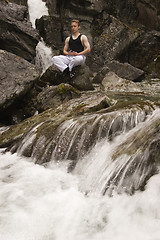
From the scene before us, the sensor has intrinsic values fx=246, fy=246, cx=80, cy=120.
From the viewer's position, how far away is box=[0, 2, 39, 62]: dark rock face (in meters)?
10.6

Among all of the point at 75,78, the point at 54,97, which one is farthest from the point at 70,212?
the point at 75,78

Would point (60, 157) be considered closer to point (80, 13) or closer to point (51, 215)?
point (51, 215)

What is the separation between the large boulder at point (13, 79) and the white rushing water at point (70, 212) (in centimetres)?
366

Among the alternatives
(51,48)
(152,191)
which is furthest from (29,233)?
(51,48)

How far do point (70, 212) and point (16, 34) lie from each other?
9.49 m

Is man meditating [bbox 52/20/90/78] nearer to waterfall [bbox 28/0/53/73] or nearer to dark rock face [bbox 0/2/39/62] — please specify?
dark rock face [bbox 0/2/39/62]

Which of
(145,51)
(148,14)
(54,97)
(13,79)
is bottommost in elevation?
(54,97)

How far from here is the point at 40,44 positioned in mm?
15211

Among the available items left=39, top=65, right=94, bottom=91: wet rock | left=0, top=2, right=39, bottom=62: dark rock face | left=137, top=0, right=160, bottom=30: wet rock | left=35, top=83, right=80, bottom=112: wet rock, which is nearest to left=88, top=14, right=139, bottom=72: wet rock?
left=137, top=0, right=160, bottom=30: wet rock

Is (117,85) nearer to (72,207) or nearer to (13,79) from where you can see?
(13,79)

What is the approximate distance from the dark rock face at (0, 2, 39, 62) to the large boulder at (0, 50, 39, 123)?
106 inches

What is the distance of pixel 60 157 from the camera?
451 cm

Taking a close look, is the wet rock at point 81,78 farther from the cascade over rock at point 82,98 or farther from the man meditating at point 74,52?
the man meditating at point 74,52

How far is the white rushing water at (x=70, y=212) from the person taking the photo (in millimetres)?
2715
